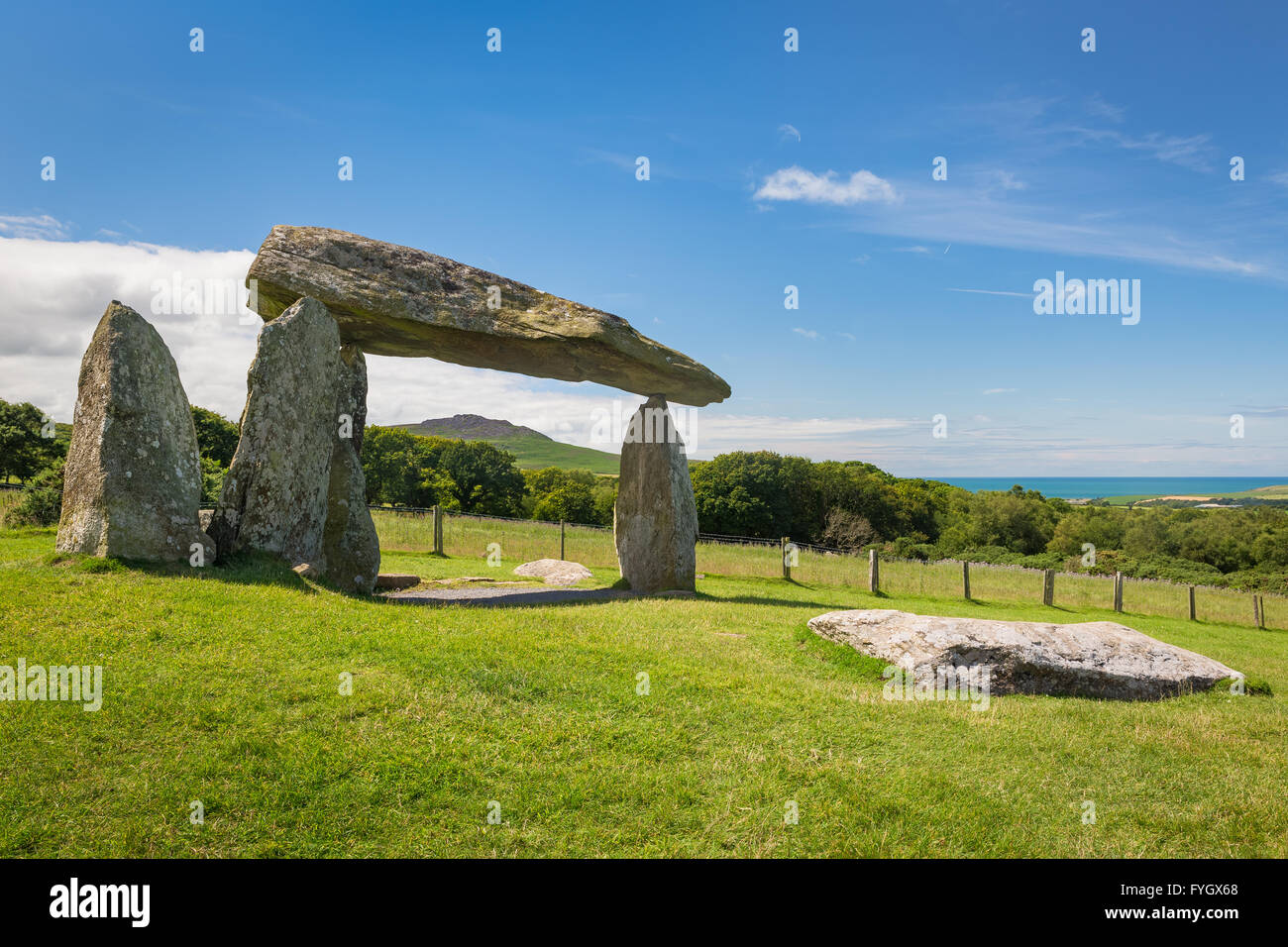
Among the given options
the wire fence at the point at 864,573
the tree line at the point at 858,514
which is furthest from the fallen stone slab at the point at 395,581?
the tree line at the point at 858,514

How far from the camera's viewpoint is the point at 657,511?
15727mm

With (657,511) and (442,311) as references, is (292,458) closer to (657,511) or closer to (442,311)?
(442,311)

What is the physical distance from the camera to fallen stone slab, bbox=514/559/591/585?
693 inches

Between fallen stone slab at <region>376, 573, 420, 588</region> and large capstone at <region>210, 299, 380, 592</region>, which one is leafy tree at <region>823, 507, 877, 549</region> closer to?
fallen stone slab at <region>376, 573, 420, 588</region>

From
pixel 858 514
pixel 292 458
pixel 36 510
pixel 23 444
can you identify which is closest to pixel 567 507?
pixel 858 514

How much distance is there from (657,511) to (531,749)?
1007 cm

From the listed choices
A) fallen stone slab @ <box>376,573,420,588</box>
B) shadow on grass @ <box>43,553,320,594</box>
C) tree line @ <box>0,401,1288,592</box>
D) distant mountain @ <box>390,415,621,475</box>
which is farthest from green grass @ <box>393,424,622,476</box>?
shadow on grass @ <box>43,553,320,594</box>

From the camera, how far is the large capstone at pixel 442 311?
39.1ft

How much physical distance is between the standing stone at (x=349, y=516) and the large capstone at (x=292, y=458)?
2 centimetres

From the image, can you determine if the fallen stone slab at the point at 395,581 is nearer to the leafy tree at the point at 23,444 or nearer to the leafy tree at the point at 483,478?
the leafy tree at the point at 23,444

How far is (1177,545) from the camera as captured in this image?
44.2m

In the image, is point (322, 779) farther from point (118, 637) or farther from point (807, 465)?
point (807, 465)

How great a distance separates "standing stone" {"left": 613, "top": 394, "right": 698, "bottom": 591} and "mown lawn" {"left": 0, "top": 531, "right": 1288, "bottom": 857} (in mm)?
6509
